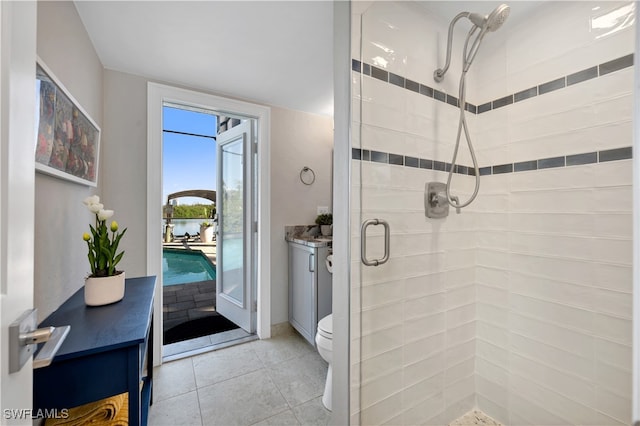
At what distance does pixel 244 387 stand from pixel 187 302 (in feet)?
6.61

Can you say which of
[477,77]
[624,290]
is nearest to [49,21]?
[477,77]

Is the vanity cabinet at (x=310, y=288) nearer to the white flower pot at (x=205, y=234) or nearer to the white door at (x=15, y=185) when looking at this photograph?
the white door at (x=15, y=185)

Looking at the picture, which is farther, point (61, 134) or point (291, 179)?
point (291, 179)

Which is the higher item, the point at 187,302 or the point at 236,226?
the point at 236,226

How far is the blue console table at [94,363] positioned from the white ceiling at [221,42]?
4.86 ft

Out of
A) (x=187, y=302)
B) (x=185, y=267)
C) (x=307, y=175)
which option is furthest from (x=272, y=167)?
(x=185, y=267)

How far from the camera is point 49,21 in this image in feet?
3.48

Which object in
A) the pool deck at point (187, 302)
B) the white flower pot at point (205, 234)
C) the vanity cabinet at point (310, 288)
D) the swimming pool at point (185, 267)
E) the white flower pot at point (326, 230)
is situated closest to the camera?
the vanity cabinet at point (310, 288)

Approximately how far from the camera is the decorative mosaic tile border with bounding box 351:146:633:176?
1134 millimetres

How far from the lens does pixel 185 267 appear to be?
5.53 meters

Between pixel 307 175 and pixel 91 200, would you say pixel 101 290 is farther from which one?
pixel 307 175

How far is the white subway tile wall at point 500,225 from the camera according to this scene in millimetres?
1146

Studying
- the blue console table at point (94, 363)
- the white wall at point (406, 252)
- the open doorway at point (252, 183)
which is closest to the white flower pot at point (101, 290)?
the blue console table at point (94, 363)

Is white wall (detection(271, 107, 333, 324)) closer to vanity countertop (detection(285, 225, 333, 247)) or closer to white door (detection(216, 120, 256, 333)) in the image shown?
vanity countertop (detection(285, 225, 333, 247))
